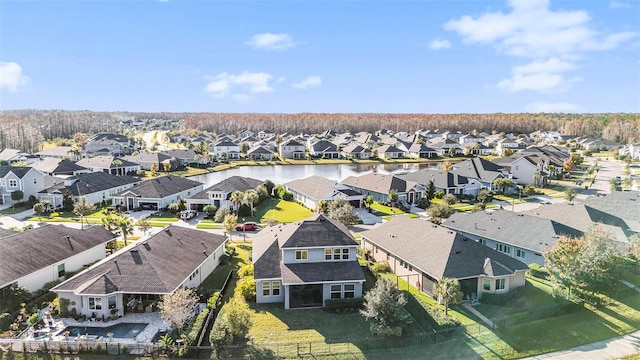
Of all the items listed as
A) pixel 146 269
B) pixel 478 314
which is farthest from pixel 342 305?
pixel 146 269

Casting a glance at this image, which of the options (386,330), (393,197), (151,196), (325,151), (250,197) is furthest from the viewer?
(325,151)

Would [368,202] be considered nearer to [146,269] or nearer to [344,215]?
[344,215]

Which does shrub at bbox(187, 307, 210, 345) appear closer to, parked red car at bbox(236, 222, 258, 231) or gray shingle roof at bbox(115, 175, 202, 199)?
parked red car at bbox(236, 222, 258, 231)

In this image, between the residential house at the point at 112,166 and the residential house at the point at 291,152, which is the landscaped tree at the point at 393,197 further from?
the residential house at the point at 291,152

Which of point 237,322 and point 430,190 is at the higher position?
point 430,190

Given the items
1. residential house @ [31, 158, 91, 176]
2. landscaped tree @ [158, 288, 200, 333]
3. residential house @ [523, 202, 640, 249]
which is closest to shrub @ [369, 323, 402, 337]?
landscaped tree @ [158, 288, 200, 333]

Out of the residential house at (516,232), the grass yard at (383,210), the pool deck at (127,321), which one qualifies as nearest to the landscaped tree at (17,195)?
the pool deck at (127,321)
